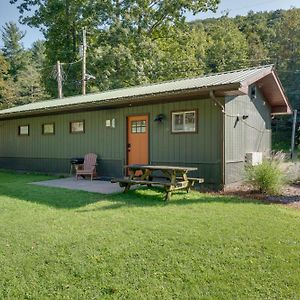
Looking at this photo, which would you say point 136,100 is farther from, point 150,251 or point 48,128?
point 150,251

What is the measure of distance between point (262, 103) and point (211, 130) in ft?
12.9

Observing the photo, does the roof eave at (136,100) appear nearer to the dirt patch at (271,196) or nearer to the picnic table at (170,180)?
the picnic table at (170,180)

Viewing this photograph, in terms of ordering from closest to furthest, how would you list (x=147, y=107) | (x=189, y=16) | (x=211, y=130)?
(x=211, y=130), (x=147, y=107), (x=189, y=16)

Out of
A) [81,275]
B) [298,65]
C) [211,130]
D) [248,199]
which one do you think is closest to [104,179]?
[211,130]

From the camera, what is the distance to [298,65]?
29.1 metres

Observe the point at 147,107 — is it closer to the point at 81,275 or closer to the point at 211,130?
the point at 211,130

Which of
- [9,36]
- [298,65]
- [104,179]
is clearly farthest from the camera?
[9,36]

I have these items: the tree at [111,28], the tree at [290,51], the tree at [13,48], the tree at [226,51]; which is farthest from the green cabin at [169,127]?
the tree at [13,48]

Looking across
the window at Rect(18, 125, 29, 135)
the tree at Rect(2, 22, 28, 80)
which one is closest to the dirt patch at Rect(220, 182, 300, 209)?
the window at Rect(18, 125, 29, 135)

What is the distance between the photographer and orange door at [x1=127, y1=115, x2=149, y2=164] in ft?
31.7

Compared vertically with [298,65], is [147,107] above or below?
below

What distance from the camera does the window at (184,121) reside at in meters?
8.56

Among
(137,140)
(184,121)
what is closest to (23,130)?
(137,140)

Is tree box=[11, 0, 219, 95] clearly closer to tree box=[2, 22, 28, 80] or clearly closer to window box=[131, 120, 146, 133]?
window box=[131, 120, 146, 133]
